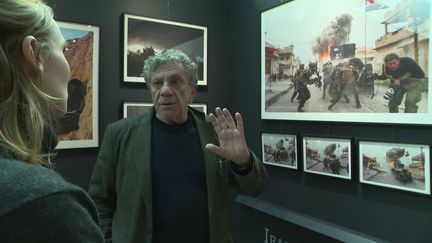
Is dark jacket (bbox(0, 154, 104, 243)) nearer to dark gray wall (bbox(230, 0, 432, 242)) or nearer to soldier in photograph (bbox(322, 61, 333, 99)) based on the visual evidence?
dark gray wall (bbox(230, 0, 432, 242))

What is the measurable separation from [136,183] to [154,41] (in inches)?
54.8

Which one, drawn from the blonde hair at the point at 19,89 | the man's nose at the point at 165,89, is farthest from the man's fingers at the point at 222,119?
the blonde hair at the point at 19,89

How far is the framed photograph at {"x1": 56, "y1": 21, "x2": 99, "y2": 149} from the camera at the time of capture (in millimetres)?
2395

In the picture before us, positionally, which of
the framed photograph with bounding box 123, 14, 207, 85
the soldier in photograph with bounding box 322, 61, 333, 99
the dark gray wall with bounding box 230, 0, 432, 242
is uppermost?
the framed photograph with bounding box 123, 14, 207, 85

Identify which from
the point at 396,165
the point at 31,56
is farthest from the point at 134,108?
the point at 31,56

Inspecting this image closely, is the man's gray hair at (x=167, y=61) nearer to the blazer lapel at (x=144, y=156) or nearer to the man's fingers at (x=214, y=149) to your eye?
the blazer lapel at (x=144, y=156)

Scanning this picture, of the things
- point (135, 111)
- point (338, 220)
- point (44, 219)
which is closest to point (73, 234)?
point (44, 219)

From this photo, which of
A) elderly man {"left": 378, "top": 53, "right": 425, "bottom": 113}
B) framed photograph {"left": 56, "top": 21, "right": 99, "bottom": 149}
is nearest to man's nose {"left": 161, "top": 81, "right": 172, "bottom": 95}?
framed photograph {"left": 56, "top": 21, "right": 99, "bottom": 149}

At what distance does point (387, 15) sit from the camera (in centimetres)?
184

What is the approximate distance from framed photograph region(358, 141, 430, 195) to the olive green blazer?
617 mm

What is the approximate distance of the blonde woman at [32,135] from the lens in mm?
460

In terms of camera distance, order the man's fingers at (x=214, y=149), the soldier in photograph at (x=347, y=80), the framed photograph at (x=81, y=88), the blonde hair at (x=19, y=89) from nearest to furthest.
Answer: the blonde hair at (x=19, y=89) < the man's fingers at (x=214, y=149) < the soldier in photograph at (x=347, y=80) < the framed photograph at (x=81, y=88)

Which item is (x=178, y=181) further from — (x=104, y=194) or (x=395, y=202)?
(x=395, y=202)

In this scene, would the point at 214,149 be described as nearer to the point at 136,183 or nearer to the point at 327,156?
the point at 136,183
